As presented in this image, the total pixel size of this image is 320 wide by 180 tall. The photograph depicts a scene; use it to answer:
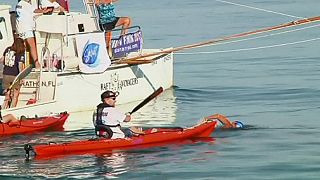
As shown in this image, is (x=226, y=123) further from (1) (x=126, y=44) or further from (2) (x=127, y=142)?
(1) (x=126, y=44)

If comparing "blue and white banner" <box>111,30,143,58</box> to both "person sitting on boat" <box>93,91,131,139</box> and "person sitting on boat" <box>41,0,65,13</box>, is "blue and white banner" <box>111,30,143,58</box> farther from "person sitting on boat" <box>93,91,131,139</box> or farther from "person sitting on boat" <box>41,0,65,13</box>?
"person sitting on boat" <box>93,91,131,139</box>

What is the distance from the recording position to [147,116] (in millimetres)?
27406

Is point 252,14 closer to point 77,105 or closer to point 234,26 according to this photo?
point 234,26

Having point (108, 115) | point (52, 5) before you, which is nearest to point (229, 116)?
point (52, 5)

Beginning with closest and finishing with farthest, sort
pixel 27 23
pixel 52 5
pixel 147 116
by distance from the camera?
pixel 27 23, pixel 147 116, pixel 52 5

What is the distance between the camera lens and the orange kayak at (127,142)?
2117cm

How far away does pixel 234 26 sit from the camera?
186 ft

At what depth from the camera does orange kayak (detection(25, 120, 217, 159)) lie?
2117 centimetres

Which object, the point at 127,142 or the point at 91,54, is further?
the point at 91,54

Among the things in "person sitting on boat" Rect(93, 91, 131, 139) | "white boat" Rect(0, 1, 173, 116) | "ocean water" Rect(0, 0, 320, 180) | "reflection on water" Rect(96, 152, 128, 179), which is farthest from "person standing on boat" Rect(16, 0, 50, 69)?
"reflection on water" Rect(96, 152, 128, 179)

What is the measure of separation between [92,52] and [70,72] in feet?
2.51

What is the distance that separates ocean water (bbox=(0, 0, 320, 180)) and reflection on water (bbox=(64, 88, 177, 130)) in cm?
2

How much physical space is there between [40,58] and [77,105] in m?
1.42

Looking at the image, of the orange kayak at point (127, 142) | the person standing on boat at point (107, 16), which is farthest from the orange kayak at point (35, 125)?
the person standing on boat at point (107, 16)
